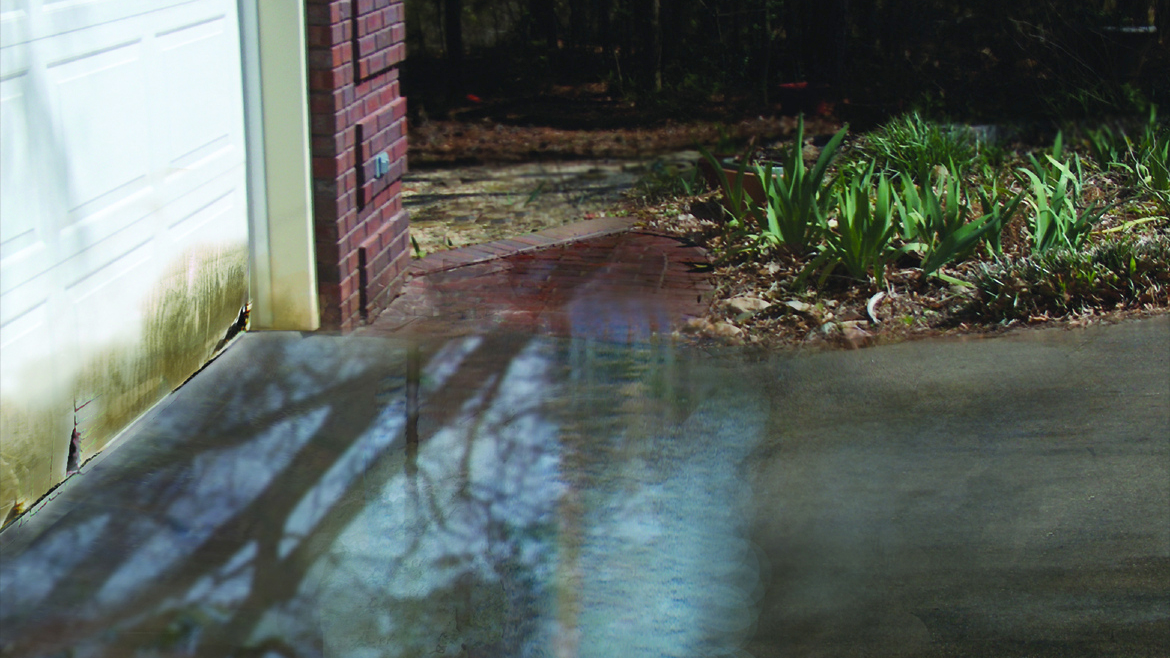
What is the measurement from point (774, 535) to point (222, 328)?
2.44 m

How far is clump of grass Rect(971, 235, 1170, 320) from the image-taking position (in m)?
4.93

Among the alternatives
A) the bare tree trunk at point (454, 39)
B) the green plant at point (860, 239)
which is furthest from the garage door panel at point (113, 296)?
the bare tree trunk at point (454, 39)

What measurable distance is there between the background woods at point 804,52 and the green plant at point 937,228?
4027mm

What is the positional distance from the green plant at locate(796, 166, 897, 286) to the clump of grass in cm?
47

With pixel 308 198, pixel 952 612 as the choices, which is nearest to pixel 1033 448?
pixel 952 612

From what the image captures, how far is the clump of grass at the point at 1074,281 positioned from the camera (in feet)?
16.2

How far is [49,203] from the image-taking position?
3.26 m

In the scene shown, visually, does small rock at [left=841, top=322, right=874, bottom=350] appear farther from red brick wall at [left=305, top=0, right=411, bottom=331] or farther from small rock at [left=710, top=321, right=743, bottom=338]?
red brick wall at [left=305, top=0, right=411, bottom=331]

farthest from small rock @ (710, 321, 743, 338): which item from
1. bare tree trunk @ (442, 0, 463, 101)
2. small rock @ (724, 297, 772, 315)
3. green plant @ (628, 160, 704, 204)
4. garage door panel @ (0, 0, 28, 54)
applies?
bare tree trunk @ (442, 0, 463, 101)

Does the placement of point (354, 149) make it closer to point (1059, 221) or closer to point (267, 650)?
point (267, 650)

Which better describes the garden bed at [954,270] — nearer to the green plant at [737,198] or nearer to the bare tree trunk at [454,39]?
the green plant at [737,198]

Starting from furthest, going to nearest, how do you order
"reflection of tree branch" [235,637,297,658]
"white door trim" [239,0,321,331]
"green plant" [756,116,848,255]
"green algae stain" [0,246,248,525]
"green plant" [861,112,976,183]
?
"green plant" [861,112,976,183], "green plant" [756,116,848,255], "white door trim" [239,0,321,331], "green algae stain" [0,246,248,525], "reflection of tree branch" [235,637,297,658]

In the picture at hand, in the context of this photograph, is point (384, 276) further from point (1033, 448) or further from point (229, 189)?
point (1033, 448)

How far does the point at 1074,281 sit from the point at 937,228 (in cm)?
73
